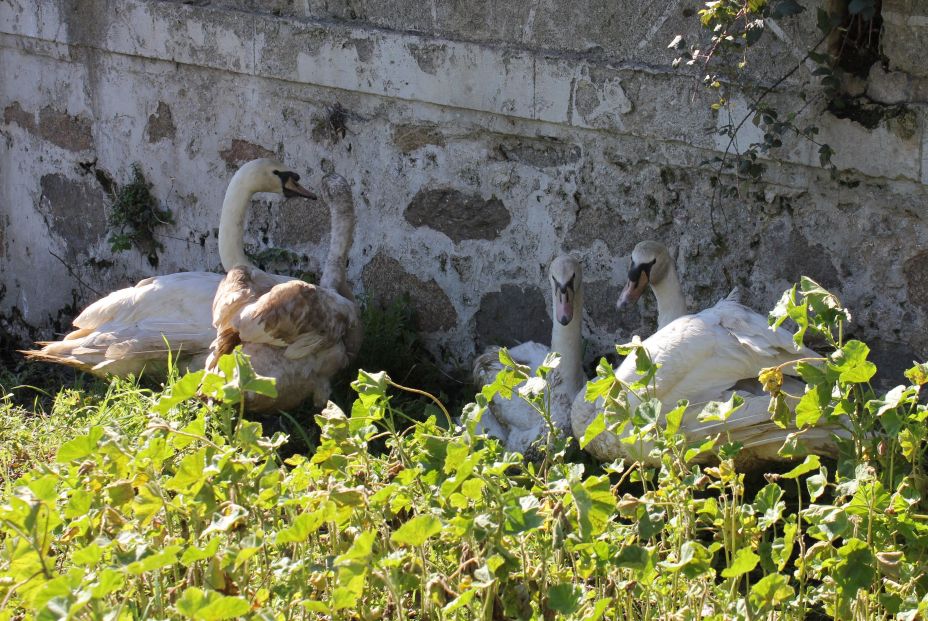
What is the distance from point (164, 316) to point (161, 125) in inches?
49.8

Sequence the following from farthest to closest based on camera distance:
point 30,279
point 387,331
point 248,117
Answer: point 30,279 → point 248,117 → point 387,331

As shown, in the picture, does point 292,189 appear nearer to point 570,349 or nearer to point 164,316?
point 164,316

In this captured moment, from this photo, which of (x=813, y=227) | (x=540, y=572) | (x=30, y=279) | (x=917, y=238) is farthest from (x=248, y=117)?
(x=540, y=572)

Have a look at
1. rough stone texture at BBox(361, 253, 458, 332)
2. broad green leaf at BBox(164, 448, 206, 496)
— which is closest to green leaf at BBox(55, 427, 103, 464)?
broad green leaf at BBox(164, 448, 206, 496)

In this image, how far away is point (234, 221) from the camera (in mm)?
5039

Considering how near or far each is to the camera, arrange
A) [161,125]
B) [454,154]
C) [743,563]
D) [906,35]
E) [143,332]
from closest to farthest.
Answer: [743,563], [906,35], [143,332], [454,154], [161,125]

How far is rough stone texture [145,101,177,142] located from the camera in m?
5.68

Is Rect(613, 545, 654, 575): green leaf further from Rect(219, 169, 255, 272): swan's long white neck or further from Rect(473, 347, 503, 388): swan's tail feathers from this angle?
Rect(219, 169, 255, 272): swan's long white neck

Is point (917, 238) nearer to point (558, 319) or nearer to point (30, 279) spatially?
point (558, 319)

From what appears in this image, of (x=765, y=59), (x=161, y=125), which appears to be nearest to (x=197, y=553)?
(x=765, y=59)

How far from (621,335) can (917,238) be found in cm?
119

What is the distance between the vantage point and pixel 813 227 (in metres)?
4.08

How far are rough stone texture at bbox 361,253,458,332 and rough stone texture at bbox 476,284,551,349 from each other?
0.50 ft

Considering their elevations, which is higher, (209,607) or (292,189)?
(292,189)
